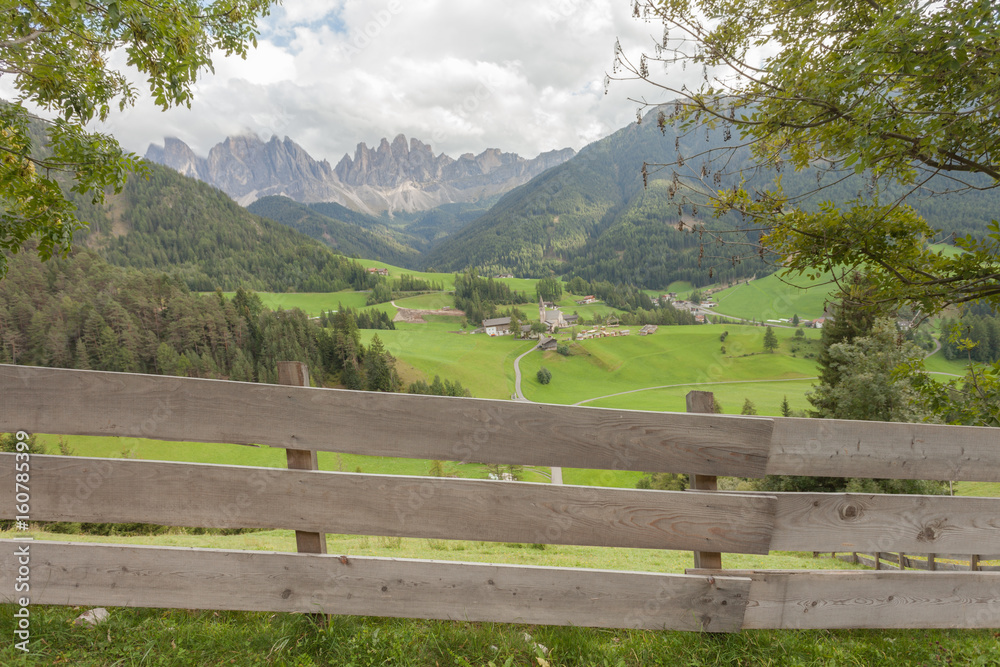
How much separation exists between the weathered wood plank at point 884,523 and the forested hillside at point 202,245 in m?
134

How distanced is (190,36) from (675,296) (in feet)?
473

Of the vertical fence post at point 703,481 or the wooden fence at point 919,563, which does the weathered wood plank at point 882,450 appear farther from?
the wooden fence at point 919,563

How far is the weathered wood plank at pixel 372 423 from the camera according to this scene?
243cm

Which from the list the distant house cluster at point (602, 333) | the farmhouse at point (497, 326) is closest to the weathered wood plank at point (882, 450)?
the distant house cluster at point (602, 333)

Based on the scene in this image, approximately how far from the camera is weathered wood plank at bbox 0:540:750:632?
8.50 ft

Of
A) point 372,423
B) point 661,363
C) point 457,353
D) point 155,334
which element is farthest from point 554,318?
point 372,423

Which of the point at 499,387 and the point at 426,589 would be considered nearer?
the point at 426,589

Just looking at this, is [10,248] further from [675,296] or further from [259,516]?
[675,296]

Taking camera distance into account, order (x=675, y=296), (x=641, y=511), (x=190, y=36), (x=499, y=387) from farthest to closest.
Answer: (x=675, y=296)
(x=499, y=387)
(x=190, y=36)
(x=641, y=511)

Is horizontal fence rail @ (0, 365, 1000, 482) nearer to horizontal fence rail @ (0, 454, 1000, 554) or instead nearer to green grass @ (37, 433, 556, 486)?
horizontal fence rail @ (0, 454, 1000, 554)

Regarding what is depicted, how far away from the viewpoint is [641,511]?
2688 mm

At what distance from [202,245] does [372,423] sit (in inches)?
6523

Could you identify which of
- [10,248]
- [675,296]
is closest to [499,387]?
[10,248]

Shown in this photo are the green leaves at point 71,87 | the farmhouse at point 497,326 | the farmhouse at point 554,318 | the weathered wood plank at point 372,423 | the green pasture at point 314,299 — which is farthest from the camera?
the green pasture at point 314,299
